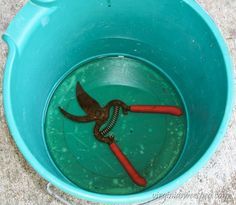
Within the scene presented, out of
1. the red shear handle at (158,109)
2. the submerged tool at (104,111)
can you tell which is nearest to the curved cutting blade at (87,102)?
the submerged tool at (104,111)

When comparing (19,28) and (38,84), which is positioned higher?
(19,28)

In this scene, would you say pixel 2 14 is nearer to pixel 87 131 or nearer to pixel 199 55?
pixel 87 131

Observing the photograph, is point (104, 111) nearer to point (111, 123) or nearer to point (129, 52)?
point (111, 123)

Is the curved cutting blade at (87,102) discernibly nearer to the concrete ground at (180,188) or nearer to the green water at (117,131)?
the green water at (117,131)

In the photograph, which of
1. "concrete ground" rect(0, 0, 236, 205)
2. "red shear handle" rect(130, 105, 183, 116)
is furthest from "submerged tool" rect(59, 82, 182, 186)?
"concrete ground" rect(0, 0, 236, 205)

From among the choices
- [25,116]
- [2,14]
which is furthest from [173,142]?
[2,14]

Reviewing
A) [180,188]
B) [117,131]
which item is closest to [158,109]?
[117,131]

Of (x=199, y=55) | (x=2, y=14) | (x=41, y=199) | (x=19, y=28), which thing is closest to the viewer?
(x=19, y=28)
